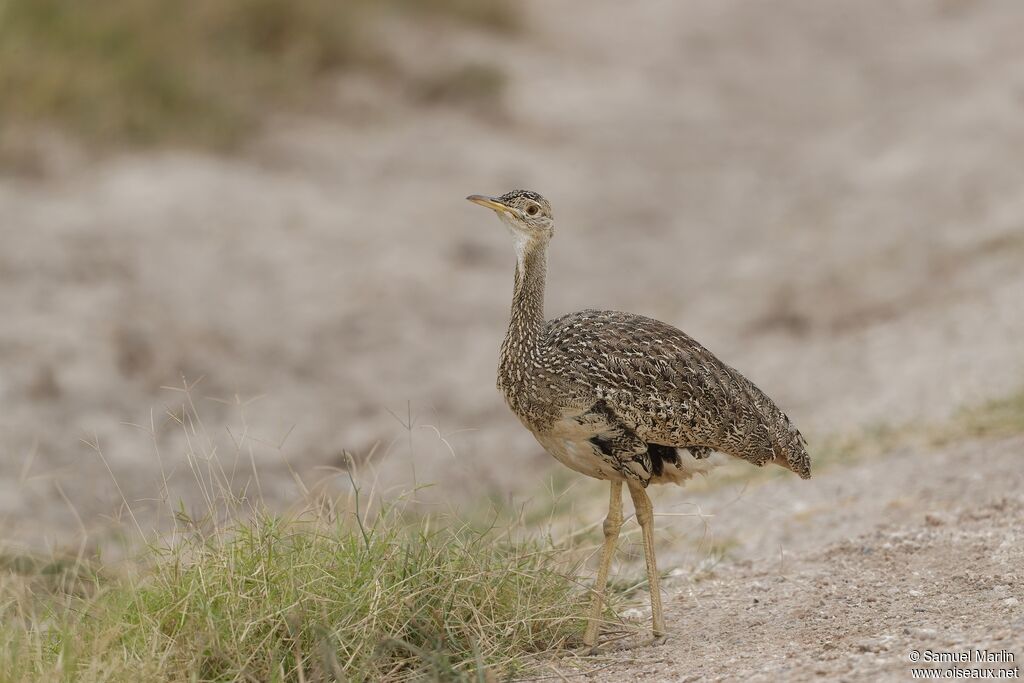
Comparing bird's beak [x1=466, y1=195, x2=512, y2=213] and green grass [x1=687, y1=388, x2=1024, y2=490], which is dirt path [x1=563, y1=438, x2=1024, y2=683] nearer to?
green grass [x1=687, y1=388, x2=1024, y2=490]

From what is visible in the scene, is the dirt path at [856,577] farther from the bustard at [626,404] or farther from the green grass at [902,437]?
the bustard at [626,404]

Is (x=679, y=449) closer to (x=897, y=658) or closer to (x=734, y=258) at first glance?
(x=897, y=658)

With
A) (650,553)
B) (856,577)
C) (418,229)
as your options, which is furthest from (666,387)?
(418,229)

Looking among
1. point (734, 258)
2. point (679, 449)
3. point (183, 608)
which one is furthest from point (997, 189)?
point (183, 608)

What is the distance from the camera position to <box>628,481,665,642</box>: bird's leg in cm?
459

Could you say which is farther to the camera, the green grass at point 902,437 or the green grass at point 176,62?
the green grass at point 176,62

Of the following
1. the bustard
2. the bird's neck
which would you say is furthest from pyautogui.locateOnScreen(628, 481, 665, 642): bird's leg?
the bird's neck

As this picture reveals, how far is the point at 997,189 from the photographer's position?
38.7 ft

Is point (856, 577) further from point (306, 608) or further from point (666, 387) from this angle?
point (306, 608)

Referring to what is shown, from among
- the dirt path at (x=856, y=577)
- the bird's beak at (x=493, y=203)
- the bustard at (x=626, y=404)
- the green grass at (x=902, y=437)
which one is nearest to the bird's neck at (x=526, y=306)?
the bustard at (x=626, y=404)

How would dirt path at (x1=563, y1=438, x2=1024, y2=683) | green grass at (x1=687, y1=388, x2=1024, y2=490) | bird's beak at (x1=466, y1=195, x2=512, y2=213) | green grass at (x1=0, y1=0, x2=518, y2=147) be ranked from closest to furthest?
dirt path at (x1=563, y1=438, x2=1024, y2=683) < bird's beak at (x1=466, y1=195, x2=512, y2=213) < green grass at (x1=687, y1=388, x2=1024, y2=490) < green grass at (x1=0, y1=0, x2=518, y2=147)

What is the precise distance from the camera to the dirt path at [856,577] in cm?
404

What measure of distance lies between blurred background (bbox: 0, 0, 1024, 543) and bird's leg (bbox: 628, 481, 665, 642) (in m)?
1.59

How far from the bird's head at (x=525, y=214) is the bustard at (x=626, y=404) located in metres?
0.01
